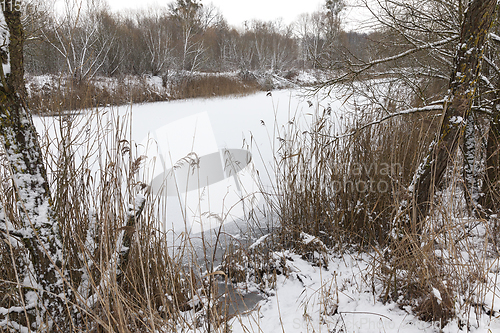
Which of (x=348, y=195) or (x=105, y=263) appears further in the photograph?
(x=348, y=195)

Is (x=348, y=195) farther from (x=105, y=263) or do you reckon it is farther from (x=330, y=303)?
(x=105, y=263)

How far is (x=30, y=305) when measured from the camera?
0.94 metres

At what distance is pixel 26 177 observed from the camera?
0.92 meters

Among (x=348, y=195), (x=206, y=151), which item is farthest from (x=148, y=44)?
(x=348, y=195)

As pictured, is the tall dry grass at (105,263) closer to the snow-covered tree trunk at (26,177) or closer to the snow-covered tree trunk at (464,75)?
the snow-covered tree trunk at (26,177)

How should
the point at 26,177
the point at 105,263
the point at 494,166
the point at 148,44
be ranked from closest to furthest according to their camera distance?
the point at 26,177 < the point at 105,263 < the point at 494,166 < the point at 148,44

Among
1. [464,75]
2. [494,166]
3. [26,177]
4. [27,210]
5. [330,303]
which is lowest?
[330,303]

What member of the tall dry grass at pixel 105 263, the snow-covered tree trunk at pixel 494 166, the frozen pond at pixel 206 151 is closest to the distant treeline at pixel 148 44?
the frozen pond at pixel 206 151

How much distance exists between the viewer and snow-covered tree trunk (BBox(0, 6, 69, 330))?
86 centimetres

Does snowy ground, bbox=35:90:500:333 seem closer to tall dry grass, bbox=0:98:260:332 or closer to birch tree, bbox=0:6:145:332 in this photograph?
tall dry grass, bbox=0:98:260:332

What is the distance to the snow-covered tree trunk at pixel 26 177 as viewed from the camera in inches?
33.7

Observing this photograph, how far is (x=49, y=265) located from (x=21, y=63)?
681 millimetres

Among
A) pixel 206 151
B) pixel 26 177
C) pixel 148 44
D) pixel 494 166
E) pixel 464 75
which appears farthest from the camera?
pixel 148 44

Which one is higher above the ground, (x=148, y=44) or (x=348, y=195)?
(x=148, y=44)
